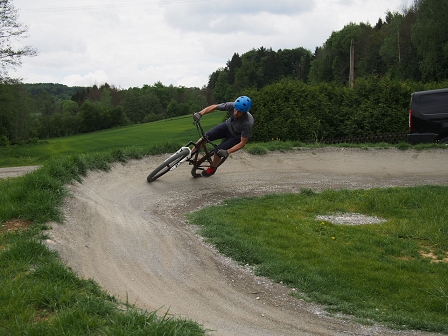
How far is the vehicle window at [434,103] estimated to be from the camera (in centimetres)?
1613

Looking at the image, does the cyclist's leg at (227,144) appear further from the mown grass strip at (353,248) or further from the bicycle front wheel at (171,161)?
the mown grass strip at (353,248)

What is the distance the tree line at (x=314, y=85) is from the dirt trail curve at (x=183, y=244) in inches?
257

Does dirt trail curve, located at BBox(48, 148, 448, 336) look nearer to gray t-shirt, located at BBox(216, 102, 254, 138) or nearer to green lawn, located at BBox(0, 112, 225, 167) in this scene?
gray t-shirt, located at BBox(216, 102, 254, 138)

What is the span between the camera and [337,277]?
673 cm

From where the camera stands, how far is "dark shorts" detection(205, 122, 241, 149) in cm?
1160

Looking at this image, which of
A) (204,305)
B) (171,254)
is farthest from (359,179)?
(204,305)

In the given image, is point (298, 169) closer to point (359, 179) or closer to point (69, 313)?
point (359, 179)

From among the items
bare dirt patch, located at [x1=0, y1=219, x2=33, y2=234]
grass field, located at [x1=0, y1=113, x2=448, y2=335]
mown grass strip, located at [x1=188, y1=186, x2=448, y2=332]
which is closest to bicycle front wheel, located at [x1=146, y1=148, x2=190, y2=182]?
grass field, located at [x1=0, y1=113, x2=448, y2=335]

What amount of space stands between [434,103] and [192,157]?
9470 millimetres

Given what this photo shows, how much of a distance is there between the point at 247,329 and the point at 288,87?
1675 centimetres

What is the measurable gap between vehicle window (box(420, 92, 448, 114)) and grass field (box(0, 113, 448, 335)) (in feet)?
17.3

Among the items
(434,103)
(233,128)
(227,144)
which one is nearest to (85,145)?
(434,103)

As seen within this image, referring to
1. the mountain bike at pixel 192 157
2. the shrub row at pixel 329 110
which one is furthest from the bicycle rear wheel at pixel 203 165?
the shrub row at pixel 329 110

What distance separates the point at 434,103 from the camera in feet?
53.6
